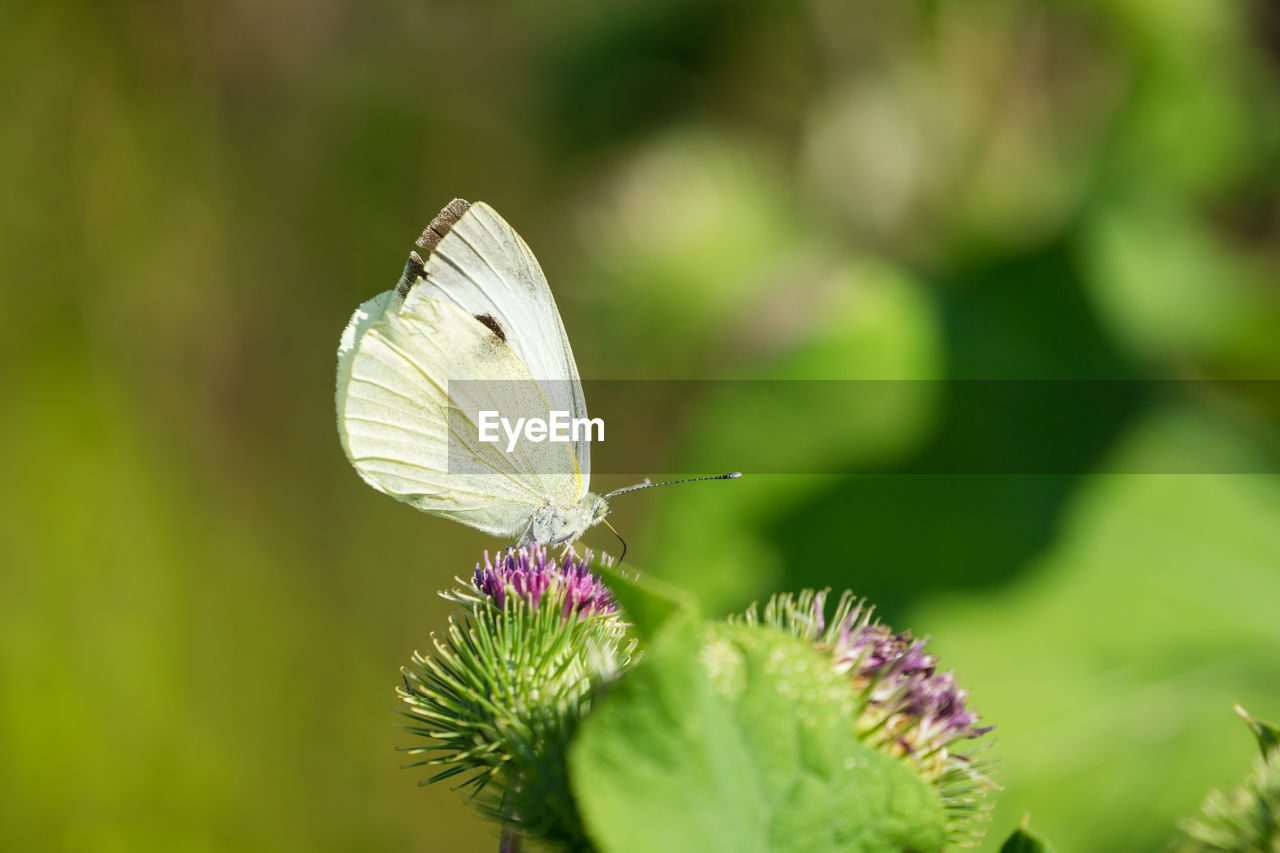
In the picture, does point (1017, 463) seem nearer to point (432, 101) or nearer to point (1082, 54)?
point (1082, 54)

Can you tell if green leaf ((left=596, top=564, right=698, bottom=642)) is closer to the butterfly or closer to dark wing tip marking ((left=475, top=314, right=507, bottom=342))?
the butterfly

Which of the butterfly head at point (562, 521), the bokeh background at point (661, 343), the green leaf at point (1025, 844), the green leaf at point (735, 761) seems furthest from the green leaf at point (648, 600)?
the bokeh background at point (661, 343)

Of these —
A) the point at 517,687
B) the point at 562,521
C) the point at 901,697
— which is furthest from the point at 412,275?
the point at 901,697

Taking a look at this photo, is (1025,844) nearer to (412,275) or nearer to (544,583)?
(544,583)

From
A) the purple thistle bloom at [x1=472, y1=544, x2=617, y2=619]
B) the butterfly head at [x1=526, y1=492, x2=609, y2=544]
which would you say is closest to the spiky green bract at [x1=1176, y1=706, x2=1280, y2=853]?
the purple thistle bloom at [x1=472, y1=544, x2=617, y2=619]

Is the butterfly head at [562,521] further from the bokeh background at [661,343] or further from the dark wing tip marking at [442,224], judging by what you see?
the bokeh background at [661,343]

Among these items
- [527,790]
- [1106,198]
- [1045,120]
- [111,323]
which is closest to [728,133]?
[1045,120]

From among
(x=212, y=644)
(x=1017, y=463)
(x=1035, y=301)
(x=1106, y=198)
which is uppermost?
(x=1106, y=198)
